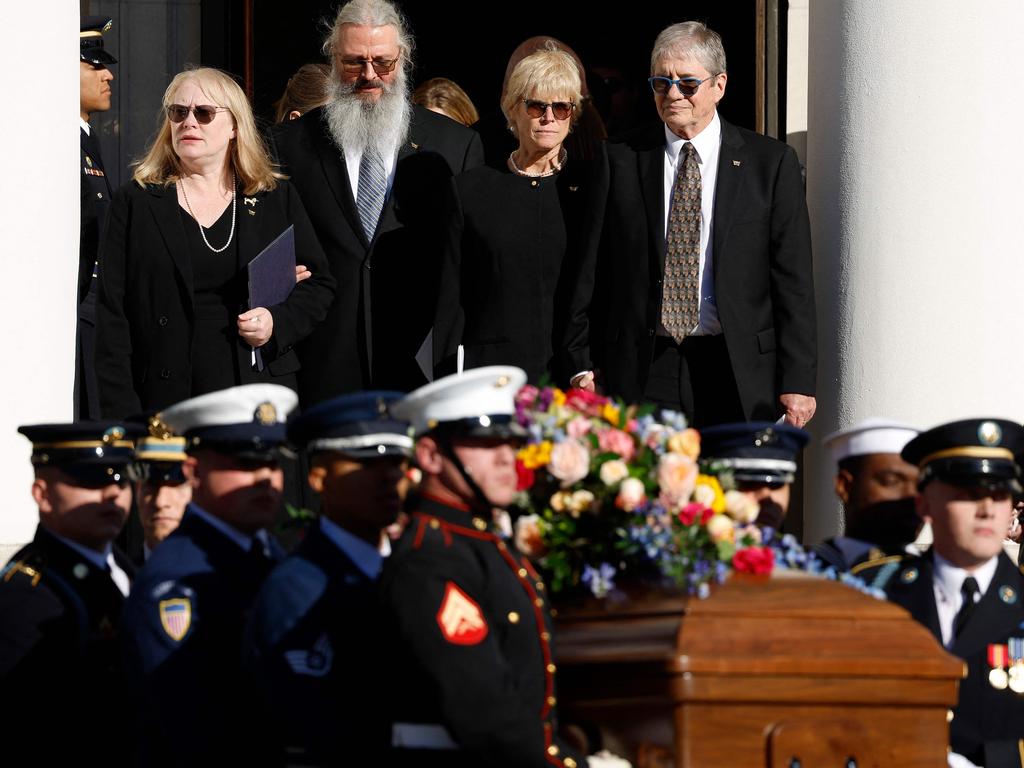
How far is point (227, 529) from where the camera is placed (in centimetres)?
630

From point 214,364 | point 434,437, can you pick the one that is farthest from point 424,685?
point 214,364

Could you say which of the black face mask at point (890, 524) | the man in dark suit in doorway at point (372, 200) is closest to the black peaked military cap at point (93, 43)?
the man in dark suit in doorway at point (372, 200)

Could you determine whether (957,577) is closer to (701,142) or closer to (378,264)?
(701,142)

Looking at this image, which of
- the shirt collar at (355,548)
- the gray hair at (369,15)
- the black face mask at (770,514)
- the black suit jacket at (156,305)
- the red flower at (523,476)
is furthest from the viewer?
the gray hair at (369,15)

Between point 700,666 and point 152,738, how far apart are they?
150 centimetres

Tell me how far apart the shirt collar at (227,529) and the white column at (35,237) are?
240 centimetres

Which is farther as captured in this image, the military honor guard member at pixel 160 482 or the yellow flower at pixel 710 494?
the military honor guard member at pixel 160 482

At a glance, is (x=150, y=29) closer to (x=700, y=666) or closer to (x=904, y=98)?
(x=904, y=98)

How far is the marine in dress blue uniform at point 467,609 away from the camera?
5352 millimetres

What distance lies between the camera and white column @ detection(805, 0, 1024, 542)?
8836 mm

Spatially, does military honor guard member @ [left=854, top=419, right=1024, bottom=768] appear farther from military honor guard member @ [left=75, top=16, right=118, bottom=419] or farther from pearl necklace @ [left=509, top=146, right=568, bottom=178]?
military honor guard member @ [left=75, top=16, right=118, bottom=419]

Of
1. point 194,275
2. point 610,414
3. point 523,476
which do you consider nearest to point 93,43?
point 194,275

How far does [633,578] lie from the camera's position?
20.2 feet

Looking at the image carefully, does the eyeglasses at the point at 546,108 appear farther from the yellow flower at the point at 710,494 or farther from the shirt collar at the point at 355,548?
the shirt collar at the point at 355,548
